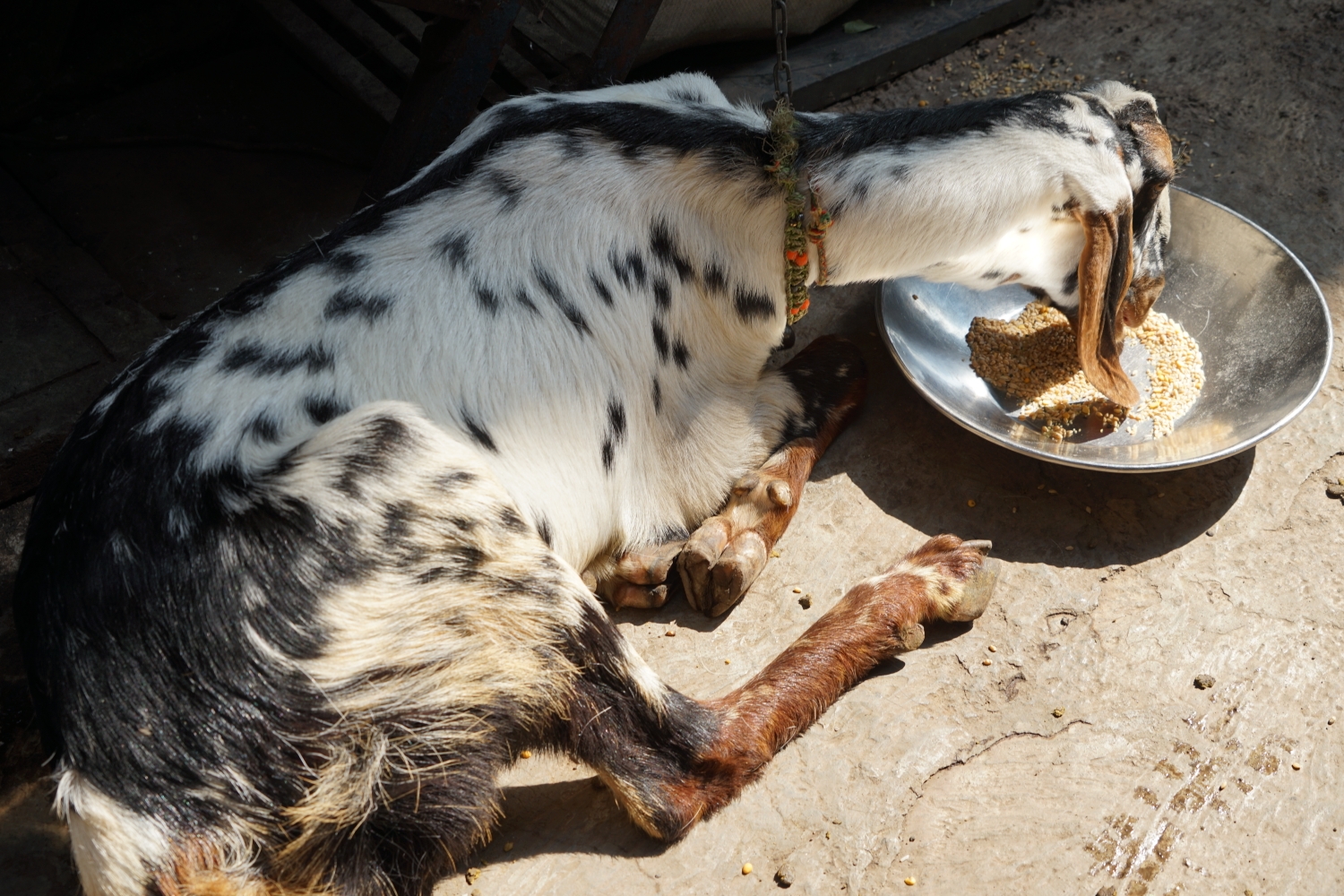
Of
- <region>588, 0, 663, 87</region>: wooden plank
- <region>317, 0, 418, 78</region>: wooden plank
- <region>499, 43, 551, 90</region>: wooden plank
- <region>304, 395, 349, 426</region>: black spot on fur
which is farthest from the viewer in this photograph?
<region>317, 0, 418, 78</region>: wooden plank

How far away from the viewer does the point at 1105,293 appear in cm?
263

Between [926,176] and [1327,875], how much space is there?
1.84 m

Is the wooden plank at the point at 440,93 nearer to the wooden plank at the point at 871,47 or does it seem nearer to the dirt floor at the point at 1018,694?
the dirt floor at the point at 1018,694

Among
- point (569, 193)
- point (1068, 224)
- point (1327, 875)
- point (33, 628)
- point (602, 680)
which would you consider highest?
point (569, 193)

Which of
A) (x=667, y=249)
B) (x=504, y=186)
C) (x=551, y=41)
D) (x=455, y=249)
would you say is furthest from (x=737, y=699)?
(x=551, y=41)

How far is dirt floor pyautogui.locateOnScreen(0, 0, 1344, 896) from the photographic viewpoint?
218 centimetres

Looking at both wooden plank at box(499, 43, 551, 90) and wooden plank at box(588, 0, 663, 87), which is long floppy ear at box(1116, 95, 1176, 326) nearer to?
wooden plank at box(588, 0, 663, 87)

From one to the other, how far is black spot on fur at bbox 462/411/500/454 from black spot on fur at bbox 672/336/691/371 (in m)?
0.64

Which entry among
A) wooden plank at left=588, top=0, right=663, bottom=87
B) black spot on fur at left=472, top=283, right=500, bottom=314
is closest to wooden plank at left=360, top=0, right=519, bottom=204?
wooden plank at left=588, top=0, right=663, bottom=87

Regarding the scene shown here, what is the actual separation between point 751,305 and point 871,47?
84.6 inches

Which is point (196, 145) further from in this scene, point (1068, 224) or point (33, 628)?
point (1068, 224)

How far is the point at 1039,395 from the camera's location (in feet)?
10.0

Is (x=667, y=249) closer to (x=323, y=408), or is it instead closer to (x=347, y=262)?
(x=347, y=262)

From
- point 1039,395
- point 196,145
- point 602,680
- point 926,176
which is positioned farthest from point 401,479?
point 196,145
